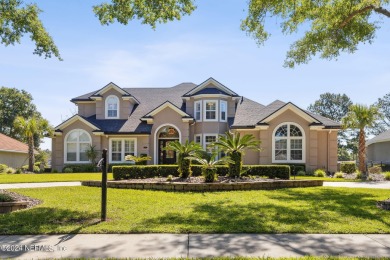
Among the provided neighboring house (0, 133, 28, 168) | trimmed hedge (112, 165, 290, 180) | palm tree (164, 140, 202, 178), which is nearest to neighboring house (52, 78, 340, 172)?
trimmed hedge (112, 165, 290, 180)

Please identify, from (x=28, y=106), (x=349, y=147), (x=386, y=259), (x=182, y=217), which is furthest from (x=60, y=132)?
(x=349, y=147)

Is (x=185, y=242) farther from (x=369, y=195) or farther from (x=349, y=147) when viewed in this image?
(x=349, y=147)

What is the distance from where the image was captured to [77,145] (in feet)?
94.9

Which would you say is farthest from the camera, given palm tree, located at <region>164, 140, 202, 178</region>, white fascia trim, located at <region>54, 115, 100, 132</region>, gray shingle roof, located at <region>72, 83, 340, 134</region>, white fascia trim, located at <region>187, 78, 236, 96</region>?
white fascia trim, located at <region>187, 78, 236, 96</region>

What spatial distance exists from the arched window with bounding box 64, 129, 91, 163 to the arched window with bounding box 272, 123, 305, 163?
15.6 meters

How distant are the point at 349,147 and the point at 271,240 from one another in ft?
230

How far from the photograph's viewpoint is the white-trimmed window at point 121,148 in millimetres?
29094

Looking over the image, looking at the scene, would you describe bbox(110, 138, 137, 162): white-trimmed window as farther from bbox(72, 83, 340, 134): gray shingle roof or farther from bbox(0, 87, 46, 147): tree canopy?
bbox(0, 87, 46, 147): tree canopy

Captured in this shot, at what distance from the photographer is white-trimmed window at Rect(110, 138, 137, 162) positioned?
2909 centimetres

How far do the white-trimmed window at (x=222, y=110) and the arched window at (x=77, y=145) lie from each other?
1147 cm

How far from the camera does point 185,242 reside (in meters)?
6.04

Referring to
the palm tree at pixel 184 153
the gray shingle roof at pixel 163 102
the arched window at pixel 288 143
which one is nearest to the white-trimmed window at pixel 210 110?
the gray shingle roof at pixel 163 102

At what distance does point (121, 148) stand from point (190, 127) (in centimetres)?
628

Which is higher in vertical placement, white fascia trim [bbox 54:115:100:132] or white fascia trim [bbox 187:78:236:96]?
white fascia trim [bbox 187:78:236:96]
